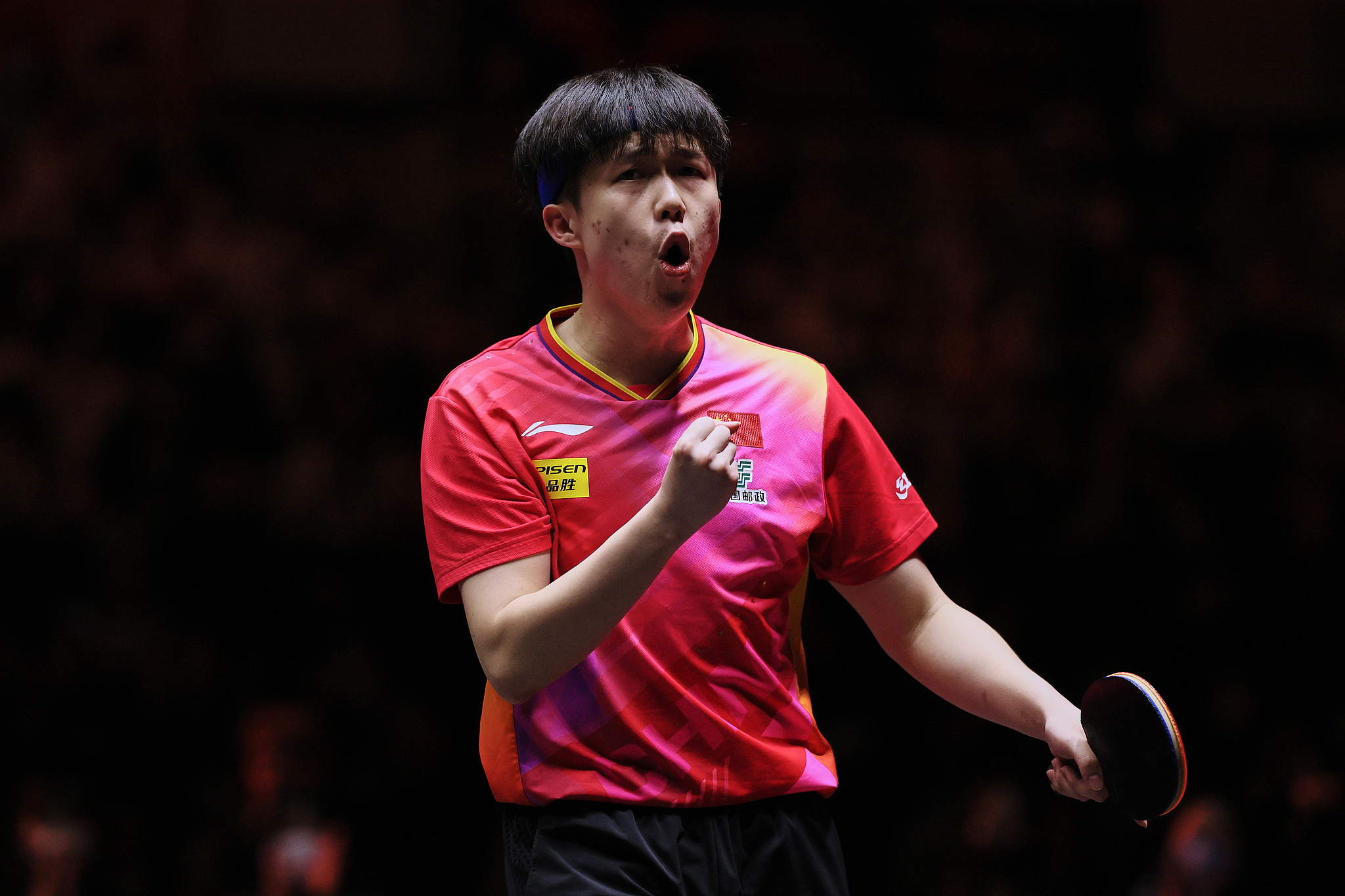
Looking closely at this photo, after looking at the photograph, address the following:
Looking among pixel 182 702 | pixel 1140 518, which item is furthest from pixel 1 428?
pixel 1140 518

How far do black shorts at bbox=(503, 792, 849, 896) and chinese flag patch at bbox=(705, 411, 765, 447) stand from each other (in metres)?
0.57

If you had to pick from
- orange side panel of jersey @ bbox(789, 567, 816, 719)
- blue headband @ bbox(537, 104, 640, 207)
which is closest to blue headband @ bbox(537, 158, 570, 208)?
blue headband @ bbox(537, 104, 640, 207)

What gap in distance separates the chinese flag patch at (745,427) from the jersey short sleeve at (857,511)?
5.0 inches

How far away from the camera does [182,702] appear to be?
537cm

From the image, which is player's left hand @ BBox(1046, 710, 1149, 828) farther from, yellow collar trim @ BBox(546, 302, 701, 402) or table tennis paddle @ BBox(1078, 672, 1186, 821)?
yellow collar trim @ BBox(546, 302, 701, 402)

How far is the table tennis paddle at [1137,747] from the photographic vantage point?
1.94 metres

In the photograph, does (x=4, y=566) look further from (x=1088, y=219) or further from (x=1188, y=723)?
(x=1088, y=219)

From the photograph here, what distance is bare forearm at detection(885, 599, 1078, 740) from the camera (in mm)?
2145

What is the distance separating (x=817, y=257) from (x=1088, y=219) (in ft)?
4.63

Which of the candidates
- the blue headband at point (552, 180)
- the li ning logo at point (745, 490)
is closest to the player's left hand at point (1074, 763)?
the li ning logo at point (745, 490)

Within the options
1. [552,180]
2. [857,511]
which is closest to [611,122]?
[552,180]

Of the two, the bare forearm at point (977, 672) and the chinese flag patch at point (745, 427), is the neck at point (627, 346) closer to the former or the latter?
the chinese flag patch at point (745, 427)

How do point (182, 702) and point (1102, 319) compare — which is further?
→ point (1102, 319)

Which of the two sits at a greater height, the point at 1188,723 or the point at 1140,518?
the point at 1140,518
